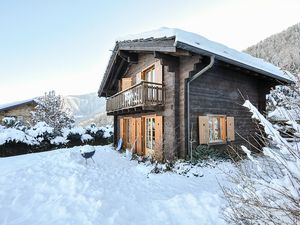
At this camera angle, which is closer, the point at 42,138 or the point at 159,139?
the point at 159,139

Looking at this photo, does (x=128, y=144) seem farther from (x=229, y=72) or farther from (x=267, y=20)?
(x=267, y=20)

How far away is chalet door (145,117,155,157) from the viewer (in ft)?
35.1

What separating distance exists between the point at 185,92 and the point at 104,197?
206 inches

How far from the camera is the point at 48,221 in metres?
4.21

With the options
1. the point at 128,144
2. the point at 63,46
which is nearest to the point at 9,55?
the point at 63,46

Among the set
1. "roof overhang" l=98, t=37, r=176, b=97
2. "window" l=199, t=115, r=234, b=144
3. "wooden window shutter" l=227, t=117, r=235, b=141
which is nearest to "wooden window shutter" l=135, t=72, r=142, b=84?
"roof overhang" l=98, t=37, r=176, b=97

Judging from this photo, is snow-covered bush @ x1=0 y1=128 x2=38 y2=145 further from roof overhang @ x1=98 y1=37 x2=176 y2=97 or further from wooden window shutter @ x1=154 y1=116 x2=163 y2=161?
wooden window shutter @ x1=154 y1=116 x2=163 y2=161

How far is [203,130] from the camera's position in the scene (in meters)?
9.00

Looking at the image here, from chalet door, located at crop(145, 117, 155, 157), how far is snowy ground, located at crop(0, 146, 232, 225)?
2502 mm

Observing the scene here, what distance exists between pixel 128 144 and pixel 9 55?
14.8 meters

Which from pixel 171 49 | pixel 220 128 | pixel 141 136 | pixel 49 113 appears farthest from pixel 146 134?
pixel 49 113

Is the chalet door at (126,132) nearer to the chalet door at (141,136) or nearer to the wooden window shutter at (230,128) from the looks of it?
the chalet door at (141,136)

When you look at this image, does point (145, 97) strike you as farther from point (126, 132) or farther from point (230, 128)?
point (126, 132)

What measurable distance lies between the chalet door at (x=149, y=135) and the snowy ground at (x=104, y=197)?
2.50 metres
